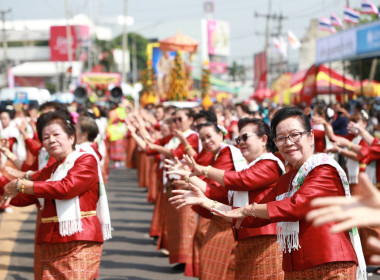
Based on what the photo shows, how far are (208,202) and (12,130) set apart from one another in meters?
8.39

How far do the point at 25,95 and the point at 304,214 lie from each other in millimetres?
20755

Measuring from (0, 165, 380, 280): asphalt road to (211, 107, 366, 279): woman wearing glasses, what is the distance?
423 cm

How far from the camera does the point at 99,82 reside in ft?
150

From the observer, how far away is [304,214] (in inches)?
164

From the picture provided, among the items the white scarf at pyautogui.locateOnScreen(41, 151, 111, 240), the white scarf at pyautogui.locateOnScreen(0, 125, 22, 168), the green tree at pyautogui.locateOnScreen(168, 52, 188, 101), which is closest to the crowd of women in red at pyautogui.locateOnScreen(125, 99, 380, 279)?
the white scarf at pyautogui.locateOnScreen(41, 151, 111, 240)

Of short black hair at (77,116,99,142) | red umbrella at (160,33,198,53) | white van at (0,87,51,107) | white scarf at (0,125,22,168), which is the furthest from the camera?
red umbrella at (160,33,198,53)

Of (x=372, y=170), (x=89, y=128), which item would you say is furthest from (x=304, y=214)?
(x=372, y=170)

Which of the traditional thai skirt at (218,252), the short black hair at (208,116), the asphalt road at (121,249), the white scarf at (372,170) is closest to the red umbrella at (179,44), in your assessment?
the asphalt road at (121,249)

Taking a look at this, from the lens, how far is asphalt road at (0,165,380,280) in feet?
29.1

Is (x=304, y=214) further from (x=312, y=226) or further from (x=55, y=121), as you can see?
(x=55, y=121)

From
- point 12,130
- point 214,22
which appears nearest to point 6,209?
point 12,130

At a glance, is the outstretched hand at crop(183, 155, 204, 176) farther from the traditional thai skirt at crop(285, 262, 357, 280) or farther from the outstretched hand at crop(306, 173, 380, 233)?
the outstretched hand at crop(306, 173, 380, 233)

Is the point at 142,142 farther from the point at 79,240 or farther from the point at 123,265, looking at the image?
the point at 79,240

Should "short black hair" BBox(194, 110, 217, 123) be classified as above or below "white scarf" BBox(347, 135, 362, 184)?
above
